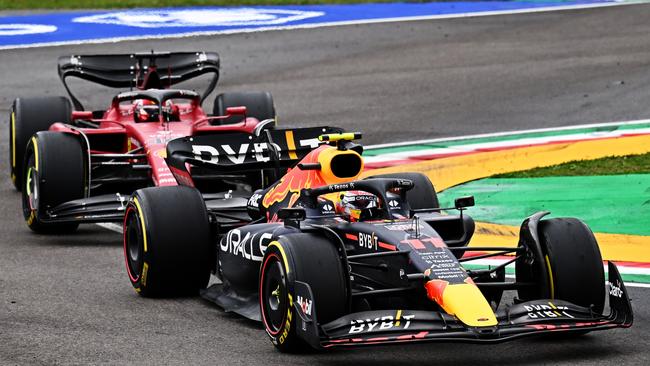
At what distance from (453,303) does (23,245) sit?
6070 mm

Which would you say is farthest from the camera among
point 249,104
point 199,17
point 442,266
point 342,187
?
point 199,17

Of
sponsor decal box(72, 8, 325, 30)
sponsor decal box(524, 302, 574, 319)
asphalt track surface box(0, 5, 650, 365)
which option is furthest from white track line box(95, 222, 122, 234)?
sponsor decal box(72, 8, 325, 30)

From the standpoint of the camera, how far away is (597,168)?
1548cm

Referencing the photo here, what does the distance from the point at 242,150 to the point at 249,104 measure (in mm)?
4736

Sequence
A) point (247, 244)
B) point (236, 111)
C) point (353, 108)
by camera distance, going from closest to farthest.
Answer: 1. point (247, 244)
2. point (236, 111)
3. point (353, 108)

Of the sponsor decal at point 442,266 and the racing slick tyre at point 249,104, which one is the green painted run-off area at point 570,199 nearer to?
the racing slick tyre at point 249,104

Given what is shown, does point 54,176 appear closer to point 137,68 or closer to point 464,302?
point 137,68

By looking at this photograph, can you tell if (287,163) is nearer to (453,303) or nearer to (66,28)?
(453,303)

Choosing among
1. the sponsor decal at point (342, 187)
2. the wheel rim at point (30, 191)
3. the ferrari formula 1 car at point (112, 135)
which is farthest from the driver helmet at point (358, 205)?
the wheel rim at point (30, 191)

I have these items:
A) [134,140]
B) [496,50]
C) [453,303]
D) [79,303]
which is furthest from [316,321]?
[496,50]

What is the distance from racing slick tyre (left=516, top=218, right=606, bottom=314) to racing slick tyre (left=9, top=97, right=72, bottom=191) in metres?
8.52

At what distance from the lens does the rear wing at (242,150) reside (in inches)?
470

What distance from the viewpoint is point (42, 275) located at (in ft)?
38.8

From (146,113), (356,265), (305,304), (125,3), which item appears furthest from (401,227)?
(125,3)
